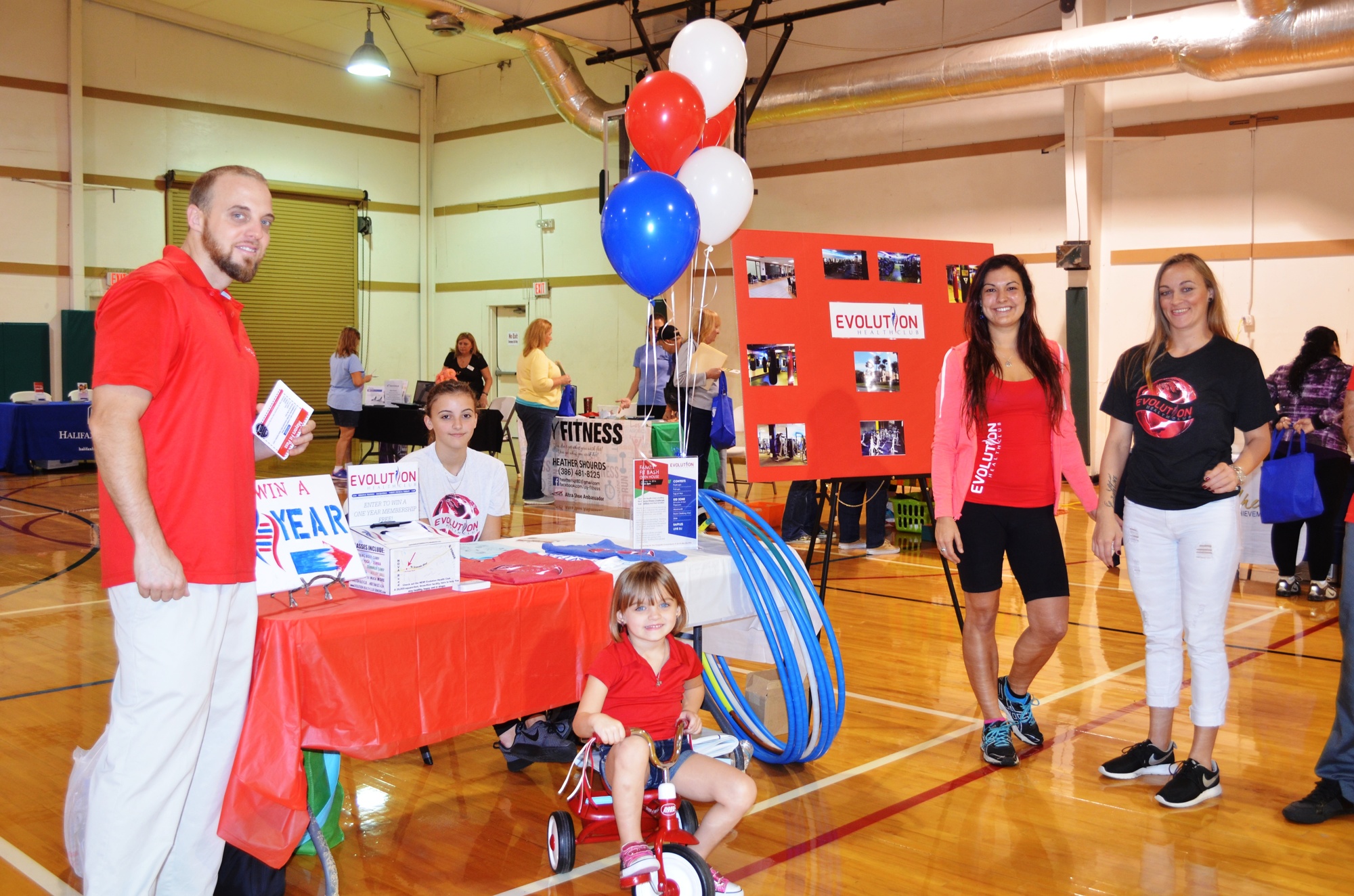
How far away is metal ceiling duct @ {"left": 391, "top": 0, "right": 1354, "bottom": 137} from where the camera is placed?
8.72 metres

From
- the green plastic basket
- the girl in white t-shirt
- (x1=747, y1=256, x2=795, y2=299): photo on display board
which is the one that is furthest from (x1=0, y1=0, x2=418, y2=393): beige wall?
the girl in white t-shirt

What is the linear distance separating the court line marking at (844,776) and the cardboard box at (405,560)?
789 mm

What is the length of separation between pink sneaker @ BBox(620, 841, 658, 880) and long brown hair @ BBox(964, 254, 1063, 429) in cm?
182

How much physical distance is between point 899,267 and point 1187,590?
2462mm

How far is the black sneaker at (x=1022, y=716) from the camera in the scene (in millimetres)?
3779

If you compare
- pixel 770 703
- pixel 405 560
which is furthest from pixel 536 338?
pixel 405 560

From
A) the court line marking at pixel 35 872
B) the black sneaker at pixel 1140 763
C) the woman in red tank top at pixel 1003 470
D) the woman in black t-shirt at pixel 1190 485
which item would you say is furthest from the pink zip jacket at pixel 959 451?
the court line marking at pixel 35 872

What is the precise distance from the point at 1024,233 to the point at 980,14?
8.19 ft

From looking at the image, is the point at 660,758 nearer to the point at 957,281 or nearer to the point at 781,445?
the point at 781,445

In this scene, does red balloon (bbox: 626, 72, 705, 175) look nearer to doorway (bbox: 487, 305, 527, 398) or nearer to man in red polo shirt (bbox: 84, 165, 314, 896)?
man in red polo shirt (bbox: 84, 165, 314, 896)

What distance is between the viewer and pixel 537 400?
9.82 metres

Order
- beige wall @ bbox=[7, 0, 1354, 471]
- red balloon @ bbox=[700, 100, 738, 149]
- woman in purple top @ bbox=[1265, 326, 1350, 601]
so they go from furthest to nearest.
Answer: beige wall @ bbox=[7, 0, 1354, 471] < woman in purple top @ bbox=[1265, 326, 1350, 601] < red balloon @ bbox=[700, 100, 738, 149]

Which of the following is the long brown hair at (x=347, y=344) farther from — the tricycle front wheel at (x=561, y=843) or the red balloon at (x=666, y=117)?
the tricycle front wheel at (x=561, y=843)

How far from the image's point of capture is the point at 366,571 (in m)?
2.81
